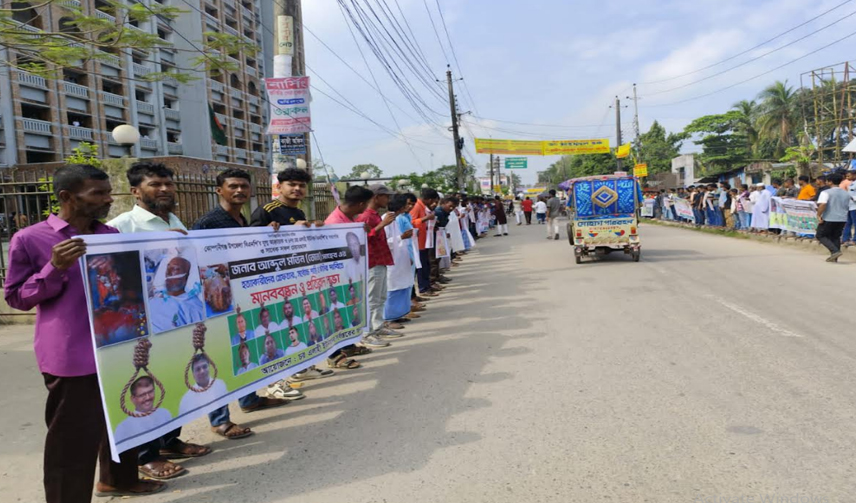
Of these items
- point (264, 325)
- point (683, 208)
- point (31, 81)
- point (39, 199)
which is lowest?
point (264, 325)

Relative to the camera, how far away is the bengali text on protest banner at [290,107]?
823cm

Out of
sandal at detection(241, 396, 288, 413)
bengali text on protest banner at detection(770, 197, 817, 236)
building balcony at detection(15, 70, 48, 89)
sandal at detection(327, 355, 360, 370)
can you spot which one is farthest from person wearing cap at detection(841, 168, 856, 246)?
building balcony at detection(15, 70, 48, 89)

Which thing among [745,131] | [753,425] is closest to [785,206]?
[753,425]

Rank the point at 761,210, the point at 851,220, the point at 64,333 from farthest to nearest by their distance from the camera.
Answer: the point at 761,210 → the point at 851,220 → the point at 64,333

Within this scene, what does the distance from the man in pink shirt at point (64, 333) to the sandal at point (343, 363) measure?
2906 millimetres

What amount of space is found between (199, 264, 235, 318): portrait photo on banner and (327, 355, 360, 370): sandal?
2.05 meters

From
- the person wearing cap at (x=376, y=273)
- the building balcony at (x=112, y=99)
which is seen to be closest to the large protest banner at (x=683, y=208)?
Answer: the person wearing cap at (x=376, y=273)

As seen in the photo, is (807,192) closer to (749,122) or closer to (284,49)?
(284,49)

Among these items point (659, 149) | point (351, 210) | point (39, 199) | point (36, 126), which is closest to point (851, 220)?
point (351, 210)

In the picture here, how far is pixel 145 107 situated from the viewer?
41.1 meters

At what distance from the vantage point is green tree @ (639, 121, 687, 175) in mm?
65000

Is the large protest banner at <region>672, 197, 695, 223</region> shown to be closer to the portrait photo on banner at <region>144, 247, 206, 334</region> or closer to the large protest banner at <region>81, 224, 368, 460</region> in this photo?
the large protest banner at <region>81, 224, 368, 460</region>

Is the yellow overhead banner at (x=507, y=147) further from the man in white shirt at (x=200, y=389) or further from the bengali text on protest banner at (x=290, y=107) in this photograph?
the man in white shirt at (x=200, y=389)

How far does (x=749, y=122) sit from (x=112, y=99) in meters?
51.1
